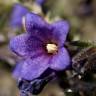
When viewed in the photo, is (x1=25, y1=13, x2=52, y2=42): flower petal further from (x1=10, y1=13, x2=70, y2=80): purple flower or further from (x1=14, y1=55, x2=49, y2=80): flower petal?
(x1=14, y1=55, x2=49, y2=80): flower petal

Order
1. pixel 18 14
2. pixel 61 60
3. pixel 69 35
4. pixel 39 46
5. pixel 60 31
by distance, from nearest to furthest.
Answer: pixel 61 60 → pixel 60 31 → pixel 39 46 → pixel 69 35 → pixel 18 14

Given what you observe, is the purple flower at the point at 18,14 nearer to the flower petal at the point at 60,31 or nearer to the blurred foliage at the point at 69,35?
the blurred foliage at the point at 69,35

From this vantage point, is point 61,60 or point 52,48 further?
point 52,48

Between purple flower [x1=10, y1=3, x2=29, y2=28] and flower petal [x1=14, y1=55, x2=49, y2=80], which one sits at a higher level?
flower petal [x1=14, y1=55, x2=49, y2=80]

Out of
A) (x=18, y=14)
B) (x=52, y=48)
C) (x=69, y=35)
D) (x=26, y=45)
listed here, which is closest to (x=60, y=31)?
(x=52, y=48)

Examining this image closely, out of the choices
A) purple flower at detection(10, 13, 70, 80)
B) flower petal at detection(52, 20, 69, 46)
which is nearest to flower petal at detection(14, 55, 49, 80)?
purple flower at detection(10, 13, 70, 80)

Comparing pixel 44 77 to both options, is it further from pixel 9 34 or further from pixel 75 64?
pixel 9 34

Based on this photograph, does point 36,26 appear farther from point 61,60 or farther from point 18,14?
point 18,14

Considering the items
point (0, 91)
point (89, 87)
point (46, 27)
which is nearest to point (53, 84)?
point (0, 91)
